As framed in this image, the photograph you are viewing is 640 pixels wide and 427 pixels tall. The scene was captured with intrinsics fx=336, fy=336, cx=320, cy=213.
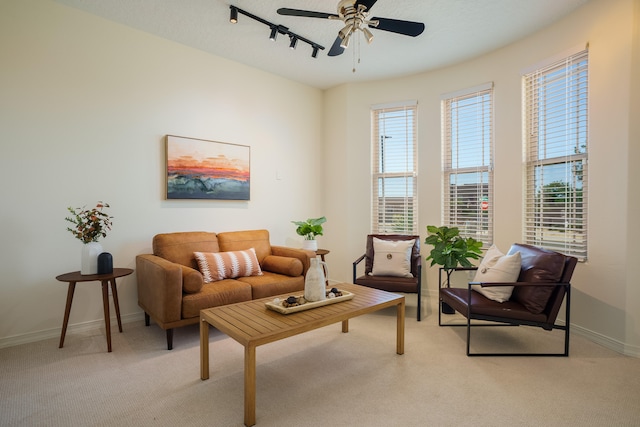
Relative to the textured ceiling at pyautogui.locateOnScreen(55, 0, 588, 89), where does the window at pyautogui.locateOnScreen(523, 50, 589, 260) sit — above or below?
below

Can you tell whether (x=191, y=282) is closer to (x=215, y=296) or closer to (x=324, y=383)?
(x=215, y=296)

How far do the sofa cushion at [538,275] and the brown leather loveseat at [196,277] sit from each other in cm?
208

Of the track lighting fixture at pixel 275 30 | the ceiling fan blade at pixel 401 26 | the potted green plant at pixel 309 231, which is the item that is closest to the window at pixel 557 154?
the ceiling fan blade at pixel 401 26

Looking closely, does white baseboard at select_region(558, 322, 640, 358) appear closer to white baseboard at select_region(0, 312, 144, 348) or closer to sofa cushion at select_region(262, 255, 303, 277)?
sofa cushion at select_region(262, 255, 303, 277)

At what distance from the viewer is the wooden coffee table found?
1.88m

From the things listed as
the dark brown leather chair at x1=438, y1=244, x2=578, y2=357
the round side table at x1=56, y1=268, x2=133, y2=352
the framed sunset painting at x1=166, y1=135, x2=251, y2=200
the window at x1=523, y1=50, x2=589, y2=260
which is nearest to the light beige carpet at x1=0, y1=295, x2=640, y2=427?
the round side table at x1=56, y1=268, x2=133, y2=352

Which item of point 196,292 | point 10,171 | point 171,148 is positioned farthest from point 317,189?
point 10,171

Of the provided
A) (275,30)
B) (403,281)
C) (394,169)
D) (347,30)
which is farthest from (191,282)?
(394,169)

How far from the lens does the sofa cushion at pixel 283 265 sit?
3666mm

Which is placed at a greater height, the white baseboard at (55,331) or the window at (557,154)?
the window at (557,154)

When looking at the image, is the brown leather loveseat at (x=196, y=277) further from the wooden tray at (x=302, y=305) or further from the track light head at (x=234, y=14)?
the track light head at (x=234, y=14)

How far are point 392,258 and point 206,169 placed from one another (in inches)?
95.9

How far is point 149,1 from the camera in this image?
2979 millimetres

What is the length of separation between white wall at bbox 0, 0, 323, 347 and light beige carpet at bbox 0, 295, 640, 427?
530mm
